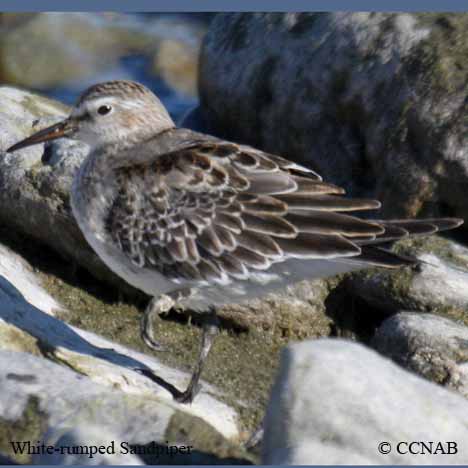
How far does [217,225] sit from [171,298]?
0.70 m

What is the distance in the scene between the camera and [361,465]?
23.3 feet

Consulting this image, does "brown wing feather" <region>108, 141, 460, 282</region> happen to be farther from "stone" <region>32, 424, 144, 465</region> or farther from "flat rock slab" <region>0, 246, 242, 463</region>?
"stone" <region>32, 424, 144, 465</region>

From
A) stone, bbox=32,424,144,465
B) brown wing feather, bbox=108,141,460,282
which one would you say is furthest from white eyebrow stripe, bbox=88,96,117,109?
stone, bbox=32,424,144,465

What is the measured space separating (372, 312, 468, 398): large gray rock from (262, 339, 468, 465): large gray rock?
2.43 meters

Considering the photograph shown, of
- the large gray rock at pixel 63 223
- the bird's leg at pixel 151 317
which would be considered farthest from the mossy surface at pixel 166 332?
the bird's leg at pixel 151 317

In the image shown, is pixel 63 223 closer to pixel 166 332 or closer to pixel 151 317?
pixel 166 332

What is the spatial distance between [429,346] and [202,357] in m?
1.93

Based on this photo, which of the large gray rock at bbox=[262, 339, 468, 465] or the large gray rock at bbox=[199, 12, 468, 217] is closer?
the large gray rock at bbox=[262, 339, 468, 465]

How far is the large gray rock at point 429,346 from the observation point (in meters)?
9.78

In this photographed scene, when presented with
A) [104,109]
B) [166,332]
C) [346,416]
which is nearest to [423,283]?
[166,332]

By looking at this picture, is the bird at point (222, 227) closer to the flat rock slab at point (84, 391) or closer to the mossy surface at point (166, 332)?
the flat rock slab at point (84, 391)

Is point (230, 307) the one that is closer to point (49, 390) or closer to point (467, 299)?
point (467, 299)

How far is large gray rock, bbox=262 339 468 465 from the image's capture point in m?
7.15

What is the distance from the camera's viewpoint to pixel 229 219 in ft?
30.2
